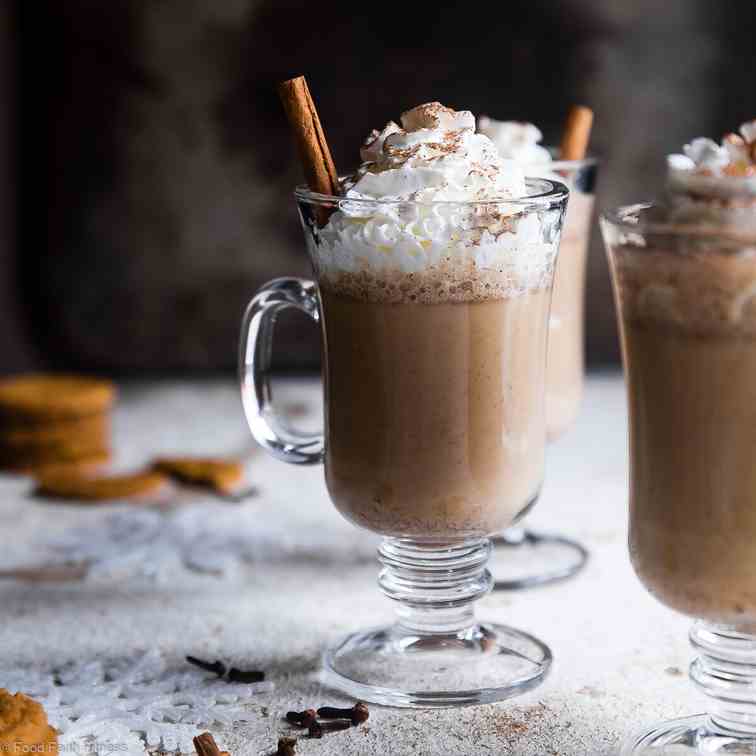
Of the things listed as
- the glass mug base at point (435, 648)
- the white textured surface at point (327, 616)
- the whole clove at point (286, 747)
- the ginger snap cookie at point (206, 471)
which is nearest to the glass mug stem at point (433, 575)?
the glass mug base at point (435, 648)

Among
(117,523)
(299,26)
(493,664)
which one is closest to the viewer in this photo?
(493,664)

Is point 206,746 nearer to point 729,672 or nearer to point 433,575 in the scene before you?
point 433,575

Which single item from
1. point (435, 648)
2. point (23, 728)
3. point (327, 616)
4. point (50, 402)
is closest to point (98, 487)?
point (50, 402)

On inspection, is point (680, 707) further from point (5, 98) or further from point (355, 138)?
point (5, 98)

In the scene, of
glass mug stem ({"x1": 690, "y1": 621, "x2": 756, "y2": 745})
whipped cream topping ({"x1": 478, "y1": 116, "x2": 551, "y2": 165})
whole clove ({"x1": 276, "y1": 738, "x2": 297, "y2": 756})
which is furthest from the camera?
whipped cream topping ({"x1": 478, "y1": 116, "x2": 551, "y2": 165})

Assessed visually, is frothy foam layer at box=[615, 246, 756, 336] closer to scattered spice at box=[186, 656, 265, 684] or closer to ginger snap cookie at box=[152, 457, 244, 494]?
scattered spice at box=[186, 656, 265, 684]

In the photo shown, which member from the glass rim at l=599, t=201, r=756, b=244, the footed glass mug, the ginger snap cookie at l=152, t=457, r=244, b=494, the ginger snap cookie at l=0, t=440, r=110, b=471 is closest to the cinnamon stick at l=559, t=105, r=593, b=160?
the footed glass mug

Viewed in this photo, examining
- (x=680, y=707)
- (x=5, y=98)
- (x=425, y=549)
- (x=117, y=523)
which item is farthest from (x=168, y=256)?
(x=680, y=707)
